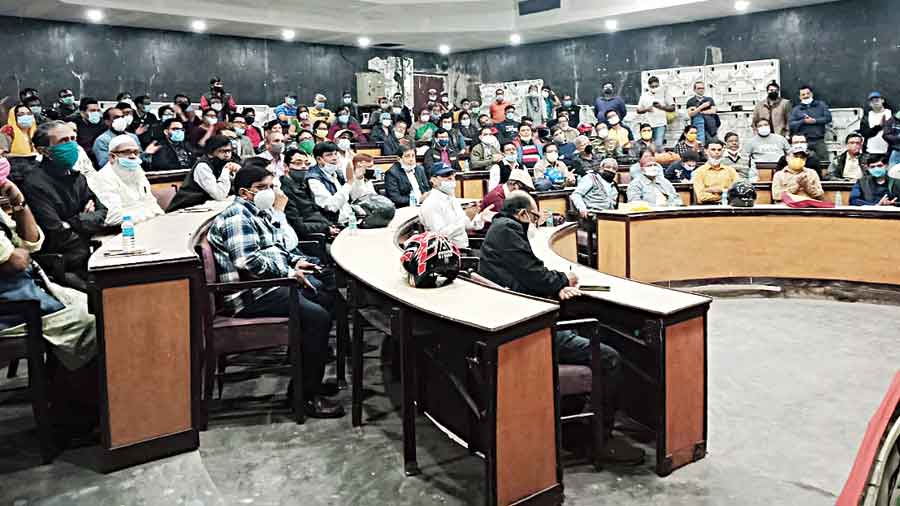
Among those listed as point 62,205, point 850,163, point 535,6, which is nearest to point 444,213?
point 62,205

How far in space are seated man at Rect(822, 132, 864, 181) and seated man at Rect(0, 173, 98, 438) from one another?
10338 mm

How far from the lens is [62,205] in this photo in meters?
5.32

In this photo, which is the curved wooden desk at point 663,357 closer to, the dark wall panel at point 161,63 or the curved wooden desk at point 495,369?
the curved wooden desk at point 495,369

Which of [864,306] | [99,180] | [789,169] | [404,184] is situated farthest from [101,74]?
[864,306]

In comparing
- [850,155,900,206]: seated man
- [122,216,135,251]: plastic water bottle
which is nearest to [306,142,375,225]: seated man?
[122,216,135,251]: plastic water bottle

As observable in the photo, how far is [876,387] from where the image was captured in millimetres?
5297

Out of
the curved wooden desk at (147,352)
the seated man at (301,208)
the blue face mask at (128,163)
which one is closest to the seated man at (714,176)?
the seated man at (301,208)

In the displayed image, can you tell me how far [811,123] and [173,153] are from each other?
11018 millimetres

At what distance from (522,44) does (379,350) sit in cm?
1580

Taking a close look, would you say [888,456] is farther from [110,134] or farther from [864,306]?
[110,134]

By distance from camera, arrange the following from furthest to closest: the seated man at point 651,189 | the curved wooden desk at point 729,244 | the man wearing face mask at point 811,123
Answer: the man wearing face mask at point 811,123, the seated man at point 651,189, the curved wooden desk at point 729,244

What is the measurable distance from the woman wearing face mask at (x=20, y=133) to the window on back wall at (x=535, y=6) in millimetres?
11188

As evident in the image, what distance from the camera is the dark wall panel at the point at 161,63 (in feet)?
49.0

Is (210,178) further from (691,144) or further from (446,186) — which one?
(691,144)
